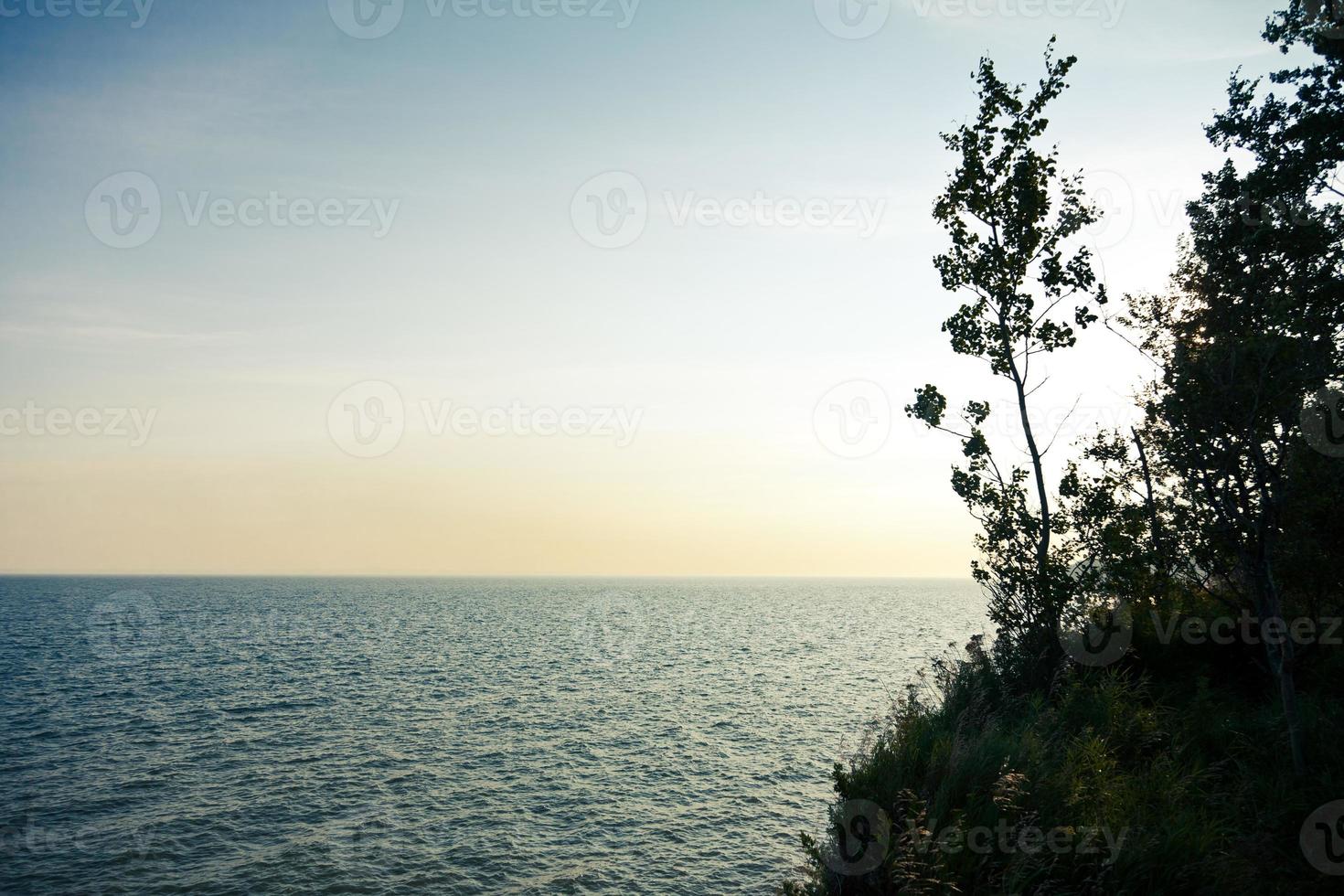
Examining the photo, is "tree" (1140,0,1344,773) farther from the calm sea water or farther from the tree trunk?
the calm sea water

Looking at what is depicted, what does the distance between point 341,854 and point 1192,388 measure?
24.5 m

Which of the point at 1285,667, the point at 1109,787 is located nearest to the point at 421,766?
the point at 1109,787

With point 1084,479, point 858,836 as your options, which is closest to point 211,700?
point 858,836

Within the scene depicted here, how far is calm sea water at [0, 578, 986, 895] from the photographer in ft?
63.9

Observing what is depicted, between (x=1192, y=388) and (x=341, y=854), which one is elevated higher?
(x=1192, y=388)

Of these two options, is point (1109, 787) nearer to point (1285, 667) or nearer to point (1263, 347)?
point (1285, 667)

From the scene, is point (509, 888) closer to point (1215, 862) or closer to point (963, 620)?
point (1215, 862)

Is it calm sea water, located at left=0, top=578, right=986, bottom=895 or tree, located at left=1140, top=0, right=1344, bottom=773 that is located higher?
tree, located at left=1140, top=0, right=1344, bottom=773

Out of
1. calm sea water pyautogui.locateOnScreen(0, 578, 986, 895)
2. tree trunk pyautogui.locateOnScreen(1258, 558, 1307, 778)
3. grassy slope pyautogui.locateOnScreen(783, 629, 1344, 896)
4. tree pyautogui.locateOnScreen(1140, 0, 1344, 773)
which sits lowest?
calm sea water pyautogui.locateOnScreen(0, 578, 986, 895)

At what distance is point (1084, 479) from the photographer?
1709 centimetres

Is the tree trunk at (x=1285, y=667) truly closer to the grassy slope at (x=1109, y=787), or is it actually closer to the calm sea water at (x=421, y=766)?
the grassy slope at (x=1109, y=787)

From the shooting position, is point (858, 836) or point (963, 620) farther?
point (963, 620)

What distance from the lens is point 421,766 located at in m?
28.4

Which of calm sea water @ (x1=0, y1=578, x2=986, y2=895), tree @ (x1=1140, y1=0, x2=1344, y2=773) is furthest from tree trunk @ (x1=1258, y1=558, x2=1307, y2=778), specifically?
calm sea water @ (x1=0, y1=578, x2=986, y2=895)
